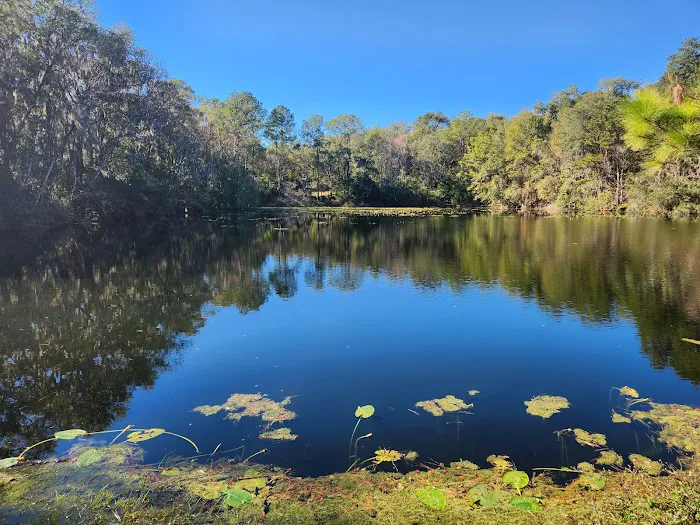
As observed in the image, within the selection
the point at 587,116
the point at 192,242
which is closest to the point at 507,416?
the point at 192,242

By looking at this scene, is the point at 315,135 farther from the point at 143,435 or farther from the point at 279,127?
the point at 143,435

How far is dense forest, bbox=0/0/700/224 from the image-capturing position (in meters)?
22.8

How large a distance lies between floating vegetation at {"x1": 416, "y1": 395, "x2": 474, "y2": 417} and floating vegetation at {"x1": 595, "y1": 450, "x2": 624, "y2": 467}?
1.55m

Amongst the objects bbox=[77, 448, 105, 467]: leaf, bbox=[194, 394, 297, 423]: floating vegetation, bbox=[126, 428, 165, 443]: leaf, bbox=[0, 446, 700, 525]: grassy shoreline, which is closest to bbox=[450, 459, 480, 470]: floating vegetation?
bbox=[0, 446, 700, 525]: grassy shoreline

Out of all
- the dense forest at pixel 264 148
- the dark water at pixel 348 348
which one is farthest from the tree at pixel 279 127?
the dark water at pixel 348 348

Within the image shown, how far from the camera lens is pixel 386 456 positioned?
438 cm

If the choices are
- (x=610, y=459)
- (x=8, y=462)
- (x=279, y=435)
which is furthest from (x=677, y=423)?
(x=8, y=462)

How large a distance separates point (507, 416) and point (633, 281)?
986 cm

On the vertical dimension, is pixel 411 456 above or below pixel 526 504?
below

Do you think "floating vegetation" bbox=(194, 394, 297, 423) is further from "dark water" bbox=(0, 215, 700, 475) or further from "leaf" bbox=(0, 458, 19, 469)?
"leaf" bbox=(0, 458, 19, 469)

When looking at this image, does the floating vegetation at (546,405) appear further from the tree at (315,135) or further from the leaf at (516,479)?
the tree at (315,135)

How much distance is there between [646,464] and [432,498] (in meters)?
2.23

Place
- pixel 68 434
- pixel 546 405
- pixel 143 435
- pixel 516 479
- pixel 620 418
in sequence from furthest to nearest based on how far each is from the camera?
pixel 546 405, pixel 620 418, pixel 143 435, pixel 68 434, pixel 516 479

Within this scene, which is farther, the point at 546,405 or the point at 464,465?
the point at 546,405
